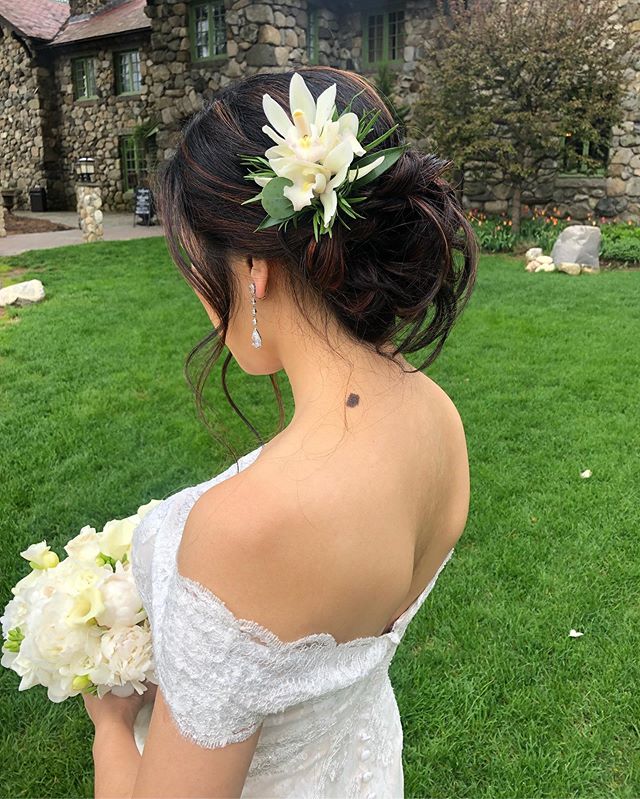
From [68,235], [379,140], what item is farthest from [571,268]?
[379,140]

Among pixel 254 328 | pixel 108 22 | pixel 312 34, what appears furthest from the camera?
pixel 108 22

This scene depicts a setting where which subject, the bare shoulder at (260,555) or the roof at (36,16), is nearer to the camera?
the bare shoulder at (260,555)

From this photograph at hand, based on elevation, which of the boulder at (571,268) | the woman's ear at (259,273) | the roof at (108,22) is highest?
the roof at (108,22)

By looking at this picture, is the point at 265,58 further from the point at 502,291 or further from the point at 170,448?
the point at 170,448

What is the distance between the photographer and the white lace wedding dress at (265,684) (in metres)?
0.84

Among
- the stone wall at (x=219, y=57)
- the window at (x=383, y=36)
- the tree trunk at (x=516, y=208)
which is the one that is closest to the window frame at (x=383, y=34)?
the window at (x=383, y=36)

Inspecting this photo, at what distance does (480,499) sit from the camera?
12.3 feet

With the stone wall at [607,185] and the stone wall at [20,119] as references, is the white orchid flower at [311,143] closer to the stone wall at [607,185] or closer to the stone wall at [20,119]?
the stone wall at [607,185]

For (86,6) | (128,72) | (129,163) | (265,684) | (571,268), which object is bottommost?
(571,268)

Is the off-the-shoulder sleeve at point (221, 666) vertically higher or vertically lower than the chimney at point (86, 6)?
lower

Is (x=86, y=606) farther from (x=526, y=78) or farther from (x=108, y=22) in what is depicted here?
(x=108, y=22)

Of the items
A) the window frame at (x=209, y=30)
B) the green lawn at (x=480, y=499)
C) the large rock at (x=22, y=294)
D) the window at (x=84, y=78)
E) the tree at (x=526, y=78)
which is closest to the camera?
the green lawn at (x=480, y=499)

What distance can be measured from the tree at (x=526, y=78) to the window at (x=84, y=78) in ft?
37.9

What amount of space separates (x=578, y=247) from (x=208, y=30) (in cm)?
833
